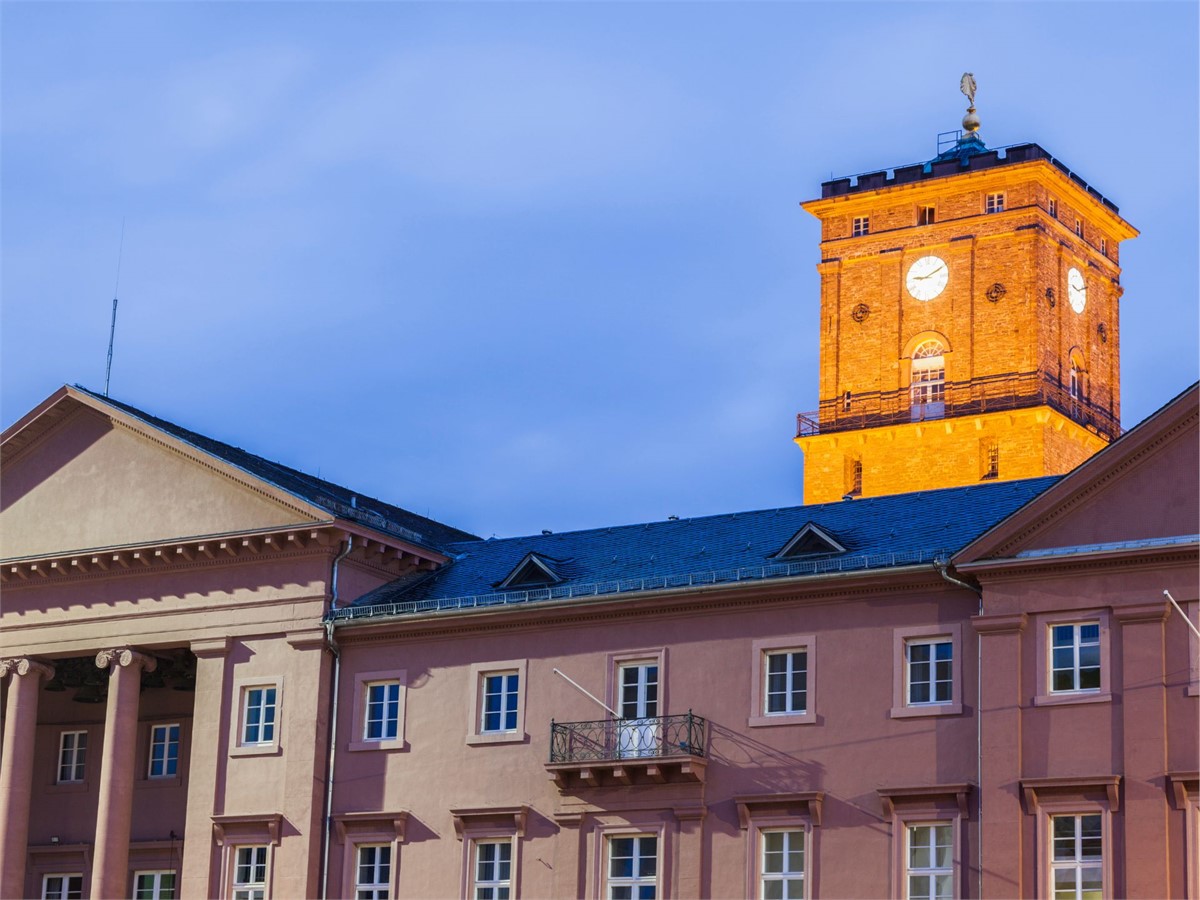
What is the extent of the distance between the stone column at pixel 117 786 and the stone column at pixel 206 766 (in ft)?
4.28

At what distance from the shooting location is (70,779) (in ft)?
185

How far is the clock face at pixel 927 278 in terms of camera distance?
308ft

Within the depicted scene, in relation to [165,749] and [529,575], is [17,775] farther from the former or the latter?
[529,575]

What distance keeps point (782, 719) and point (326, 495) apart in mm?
14656

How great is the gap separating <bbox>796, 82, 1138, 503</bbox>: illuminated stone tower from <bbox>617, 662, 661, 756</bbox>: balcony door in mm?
42264

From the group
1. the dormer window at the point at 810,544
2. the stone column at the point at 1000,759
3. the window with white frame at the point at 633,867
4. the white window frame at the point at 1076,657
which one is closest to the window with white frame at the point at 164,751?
the window with white frame at the point at 633,867

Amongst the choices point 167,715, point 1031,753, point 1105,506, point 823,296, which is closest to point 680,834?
point 1031,753

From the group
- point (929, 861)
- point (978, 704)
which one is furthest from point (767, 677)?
point (929, 861)

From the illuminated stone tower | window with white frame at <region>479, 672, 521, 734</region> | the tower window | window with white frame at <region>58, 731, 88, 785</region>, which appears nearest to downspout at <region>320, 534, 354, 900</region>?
window with white frame at <region>479, 672, 521, 734</region>

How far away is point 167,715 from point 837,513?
16.2 meters

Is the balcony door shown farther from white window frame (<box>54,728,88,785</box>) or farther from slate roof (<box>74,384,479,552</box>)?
white window frame (<box>54,728,88,785</box>)

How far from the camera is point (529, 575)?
51188 millimetres

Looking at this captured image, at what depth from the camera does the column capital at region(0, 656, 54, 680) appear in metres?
55.5

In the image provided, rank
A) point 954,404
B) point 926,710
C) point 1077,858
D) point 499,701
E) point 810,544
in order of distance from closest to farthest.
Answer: point 1077,858
point 926,710
point 810,544
point 499,701
point 954,404
